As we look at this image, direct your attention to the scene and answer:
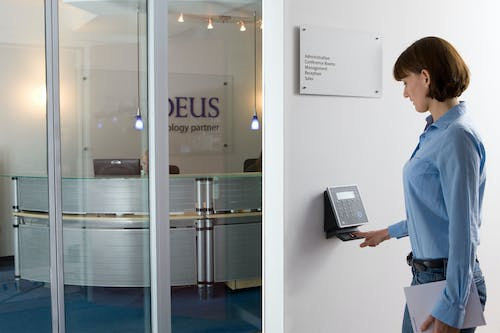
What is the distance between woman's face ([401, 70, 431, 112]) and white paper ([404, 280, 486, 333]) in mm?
631

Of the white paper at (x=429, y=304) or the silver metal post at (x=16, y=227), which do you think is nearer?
the white paper at (x=429, y=304)

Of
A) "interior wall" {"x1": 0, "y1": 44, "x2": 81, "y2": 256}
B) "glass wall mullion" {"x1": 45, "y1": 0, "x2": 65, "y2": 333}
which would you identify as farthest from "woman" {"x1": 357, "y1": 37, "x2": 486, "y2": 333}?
"interior wall" {"x1": 0, "y1": 44, "x2": 81, "y2": 256}

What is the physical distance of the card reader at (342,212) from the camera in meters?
2.63

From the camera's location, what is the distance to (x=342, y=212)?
2.65 m

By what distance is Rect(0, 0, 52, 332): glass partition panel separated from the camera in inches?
132

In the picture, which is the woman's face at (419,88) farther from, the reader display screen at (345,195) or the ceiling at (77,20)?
the ceiling at (77,20)

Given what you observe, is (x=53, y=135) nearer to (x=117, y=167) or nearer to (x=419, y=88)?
(x=117, y=167)

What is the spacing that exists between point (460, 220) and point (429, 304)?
0.36 meters

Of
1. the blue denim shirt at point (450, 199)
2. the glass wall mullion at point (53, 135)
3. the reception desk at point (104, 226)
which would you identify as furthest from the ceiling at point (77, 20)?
the blue denim shirt at point (450, 199)

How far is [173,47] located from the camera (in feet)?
25.2

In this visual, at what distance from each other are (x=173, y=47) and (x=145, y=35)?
460 centimetres

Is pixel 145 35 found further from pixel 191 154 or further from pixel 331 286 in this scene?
pixel 191 154

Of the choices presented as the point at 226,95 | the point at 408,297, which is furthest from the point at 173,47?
the point at 408,297

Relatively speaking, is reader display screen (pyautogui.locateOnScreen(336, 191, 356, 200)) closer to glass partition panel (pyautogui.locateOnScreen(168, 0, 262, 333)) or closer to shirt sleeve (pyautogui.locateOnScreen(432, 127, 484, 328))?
shirt sleeve (pyautogui.locateOnScreen(432, 127, 484, 328))
